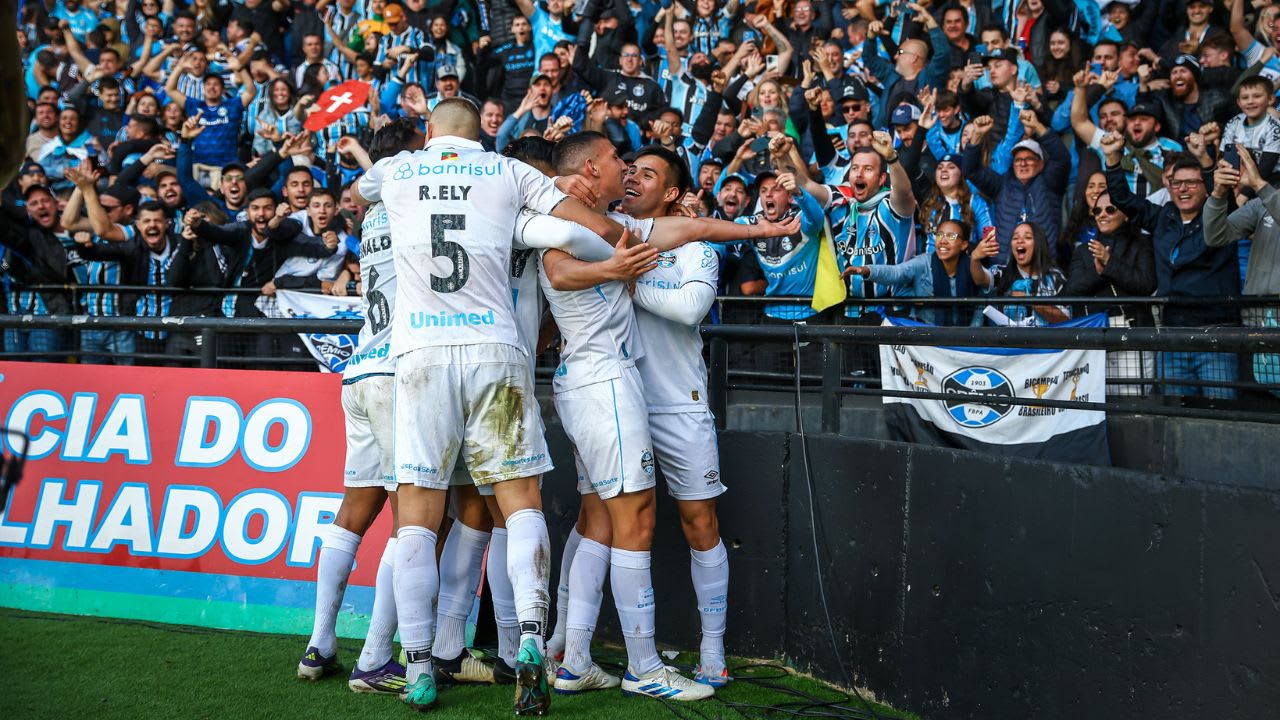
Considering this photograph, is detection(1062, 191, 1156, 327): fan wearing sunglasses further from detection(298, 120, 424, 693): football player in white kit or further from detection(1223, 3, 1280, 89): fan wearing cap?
detection(298, 120, 424, 693): football player in white kit

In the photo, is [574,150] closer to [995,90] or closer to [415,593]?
[415,593]

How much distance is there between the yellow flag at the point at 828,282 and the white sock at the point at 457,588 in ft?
11.5

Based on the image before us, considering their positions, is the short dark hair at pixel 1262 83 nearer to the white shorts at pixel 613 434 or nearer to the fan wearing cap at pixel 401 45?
the white shorts at pixel 613 434

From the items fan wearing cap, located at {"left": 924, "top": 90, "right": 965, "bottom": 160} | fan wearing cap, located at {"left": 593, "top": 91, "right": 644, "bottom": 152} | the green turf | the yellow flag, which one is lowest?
the green turf

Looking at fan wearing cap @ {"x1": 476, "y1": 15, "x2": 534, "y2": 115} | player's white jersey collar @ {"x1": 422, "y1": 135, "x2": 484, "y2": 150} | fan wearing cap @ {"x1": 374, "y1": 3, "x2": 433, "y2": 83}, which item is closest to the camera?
player's white jersey collar @ {"x1": 422, "y1": 135, "x2": 484, "y2": 150}

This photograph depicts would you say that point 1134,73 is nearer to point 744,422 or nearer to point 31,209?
point 744,422

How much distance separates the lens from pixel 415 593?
13.8ft

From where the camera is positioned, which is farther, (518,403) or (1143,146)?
(1143,146)

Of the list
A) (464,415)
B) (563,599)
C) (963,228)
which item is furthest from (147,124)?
(464,415)

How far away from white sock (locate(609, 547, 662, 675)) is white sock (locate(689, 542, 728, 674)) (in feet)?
0.92

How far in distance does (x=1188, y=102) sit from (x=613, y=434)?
21.3ft

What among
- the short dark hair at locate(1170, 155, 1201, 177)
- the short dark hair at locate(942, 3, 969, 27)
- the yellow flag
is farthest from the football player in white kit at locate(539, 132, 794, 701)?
the short dark hair at locate(942, 3, 969, 27)

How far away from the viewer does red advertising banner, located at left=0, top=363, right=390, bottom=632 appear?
5.64 m

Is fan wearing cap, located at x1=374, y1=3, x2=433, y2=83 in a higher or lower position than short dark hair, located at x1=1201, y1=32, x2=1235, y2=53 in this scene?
higher
